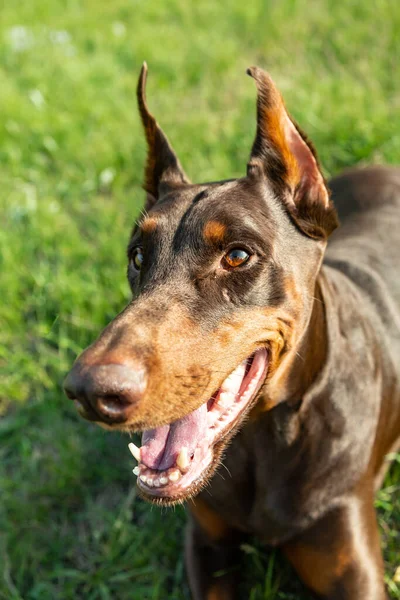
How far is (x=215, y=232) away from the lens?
8.08 ft

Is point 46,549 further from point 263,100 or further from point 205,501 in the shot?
point 263,100

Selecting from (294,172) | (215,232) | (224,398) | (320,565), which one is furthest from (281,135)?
(320,565)

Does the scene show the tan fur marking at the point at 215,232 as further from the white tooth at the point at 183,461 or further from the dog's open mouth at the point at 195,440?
the white tooth at the point at 183,461

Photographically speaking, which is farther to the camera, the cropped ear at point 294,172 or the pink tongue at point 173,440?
the cropped ear at point 294,172

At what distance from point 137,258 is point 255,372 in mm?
630

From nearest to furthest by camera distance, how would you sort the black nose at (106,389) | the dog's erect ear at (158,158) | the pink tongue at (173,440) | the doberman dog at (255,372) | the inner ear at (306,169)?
the black nose at (106,389), the doberman dog at (255,372), the pink tongue at (173,440), the inner ear at (306,169), the dog's erect ear at (158,158)

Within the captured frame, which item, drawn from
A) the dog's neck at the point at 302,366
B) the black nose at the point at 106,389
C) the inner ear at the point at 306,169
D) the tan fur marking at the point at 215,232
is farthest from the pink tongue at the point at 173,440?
the inner ear at the point at 306,169

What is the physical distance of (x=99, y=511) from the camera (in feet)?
12.0

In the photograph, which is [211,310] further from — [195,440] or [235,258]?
[195,440]

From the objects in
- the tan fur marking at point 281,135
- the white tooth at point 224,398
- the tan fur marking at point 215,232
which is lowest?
the white tooth at point 224,398

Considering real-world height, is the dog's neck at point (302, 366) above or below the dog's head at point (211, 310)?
below

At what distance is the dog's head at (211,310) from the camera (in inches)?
84.9

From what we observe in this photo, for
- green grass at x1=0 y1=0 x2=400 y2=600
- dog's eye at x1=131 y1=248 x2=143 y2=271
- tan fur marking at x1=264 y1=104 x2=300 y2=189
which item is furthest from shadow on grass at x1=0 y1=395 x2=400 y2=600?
tan fur marking at x1=264 y1=104 x2=300 y2=189

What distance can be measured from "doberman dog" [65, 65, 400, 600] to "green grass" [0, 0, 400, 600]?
0.38m
